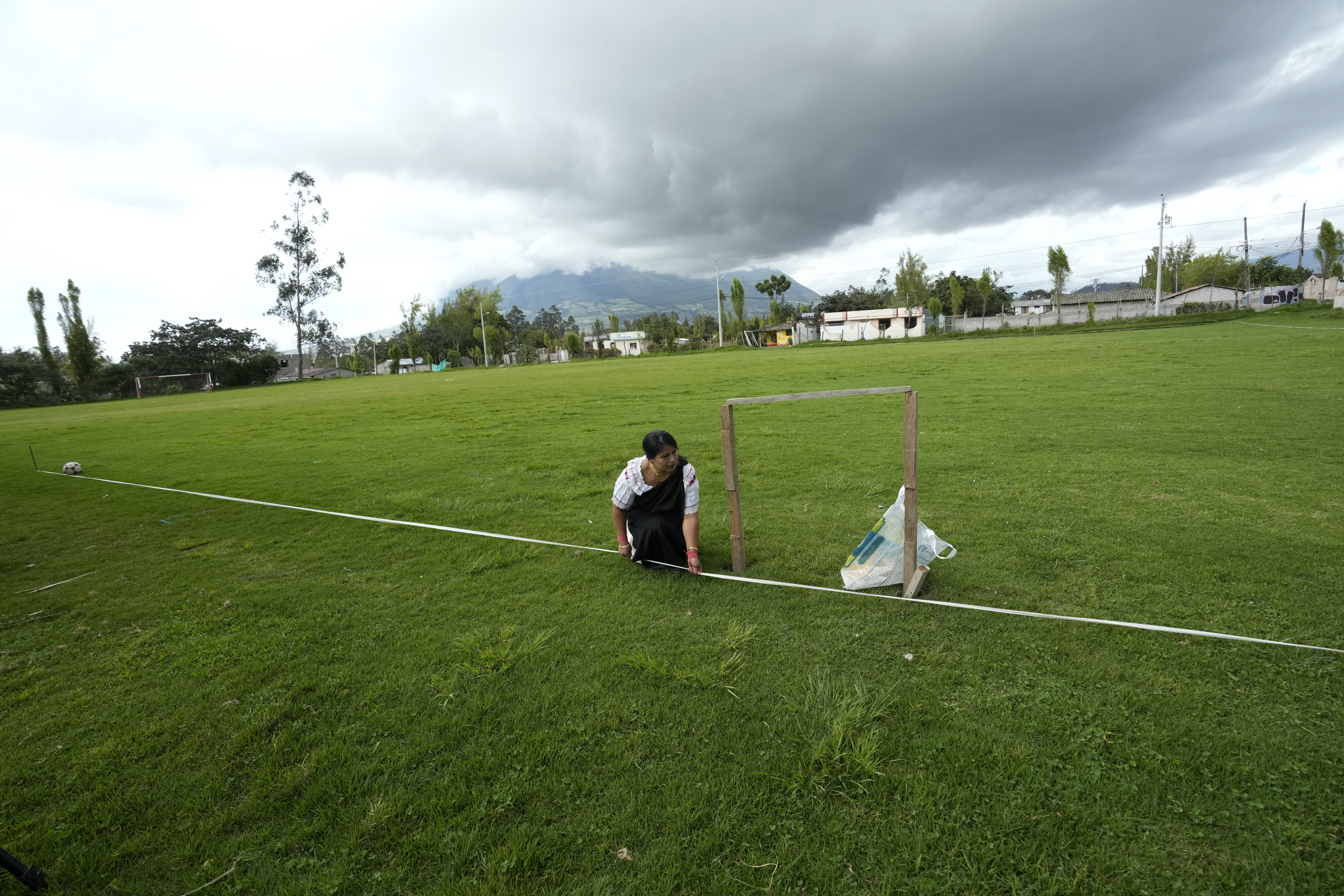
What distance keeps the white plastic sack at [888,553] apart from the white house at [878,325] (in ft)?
198

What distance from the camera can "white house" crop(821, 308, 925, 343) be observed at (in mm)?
65000

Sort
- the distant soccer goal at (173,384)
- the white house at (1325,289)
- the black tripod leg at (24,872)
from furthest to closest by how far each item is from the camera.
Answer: the distant soccer goal at (173,384), the white house at (1325,289), the black tripod leg at (24,872)

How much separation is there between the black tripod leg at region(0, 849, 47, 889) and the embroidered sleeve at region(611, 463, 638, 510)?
11.0 feet

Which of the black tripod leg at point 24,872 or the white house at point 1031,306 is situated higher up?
the white house at point 1031,306

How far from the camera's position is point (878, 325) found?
220 feet

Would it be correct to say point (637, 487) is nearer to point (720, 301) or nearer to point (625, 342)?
point (720, 301)

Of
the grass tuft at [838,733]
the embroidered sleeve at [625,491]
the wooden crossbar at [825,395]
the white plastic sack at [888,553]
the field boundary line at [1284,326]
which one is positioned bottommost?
the grass tuft at [838,733]

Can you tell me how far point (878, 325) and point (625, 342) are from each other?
38093mm

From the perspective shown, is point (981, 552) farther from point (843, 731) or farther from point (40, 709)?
point (40, 709)

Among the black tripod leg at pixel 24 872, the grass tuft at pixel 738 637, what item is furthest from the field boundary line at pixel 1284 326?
the black tripod leg at pixel 24 872

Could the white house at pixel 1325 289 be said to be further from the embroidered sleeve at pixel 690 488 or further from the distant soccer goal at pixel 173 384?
the distant soccer goal at pixel 173 384

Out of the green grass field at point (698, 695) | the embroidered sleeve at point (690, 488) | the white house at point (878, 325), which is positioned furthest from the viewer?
the white house at point (878, 325)

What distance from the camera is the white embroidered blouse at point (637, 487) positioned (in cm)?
461

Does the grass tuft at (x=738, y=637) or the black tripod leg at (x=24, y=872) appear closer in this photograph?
the black tripod leg at (x=24, y=872)
